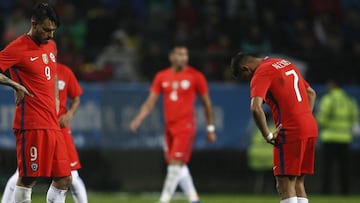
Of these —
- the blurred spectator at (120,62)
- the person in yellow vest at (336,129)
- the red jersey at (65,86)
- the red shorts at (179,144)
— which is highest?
the red jersey at (65,86)

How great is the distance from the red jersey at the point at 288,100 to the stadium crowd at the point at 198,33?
371 inches

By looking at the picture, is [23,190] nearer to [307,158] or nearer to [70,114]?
[70,114]

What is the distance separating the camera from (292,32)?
77.1 ft

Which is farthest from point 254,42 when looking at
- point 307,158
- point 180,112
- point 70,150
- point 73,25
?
point 307,158

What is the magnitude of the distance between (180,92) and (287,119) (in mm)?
5460

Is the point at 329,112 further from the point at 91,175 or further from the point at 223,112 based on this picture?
the point at 91,175

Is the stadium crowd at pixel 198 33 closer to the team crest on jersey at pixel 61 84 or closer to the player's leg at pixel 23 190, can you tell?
the team crest on jersey at pixel 61 84

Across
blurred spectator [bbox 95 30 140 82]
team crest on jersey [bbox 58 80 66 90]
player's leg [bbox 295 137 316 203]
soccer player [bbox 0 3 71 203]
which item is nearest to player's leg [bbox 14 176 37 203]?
soccer player [bbox 0 3 71 203]

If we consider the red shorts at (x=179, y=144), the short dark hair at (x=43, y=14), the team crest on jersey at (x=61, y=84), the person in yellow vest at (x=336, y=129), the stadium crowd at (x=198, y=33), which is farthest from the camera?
the stadium crowd at (x=198, y=33)

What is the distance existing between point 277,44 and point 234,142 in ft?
9.25

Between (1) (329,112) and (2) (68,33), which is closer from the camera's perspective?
(1) (329,112)

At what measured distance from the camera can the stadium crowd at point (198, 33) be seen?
2116cm

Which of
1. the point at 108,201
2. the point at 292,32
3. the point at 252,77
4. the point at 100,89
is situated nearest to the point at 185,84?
the point at 108,201

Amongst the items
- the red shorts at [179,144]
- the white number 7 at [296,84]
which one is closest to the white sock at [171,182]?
the red shorts at [179,144]
